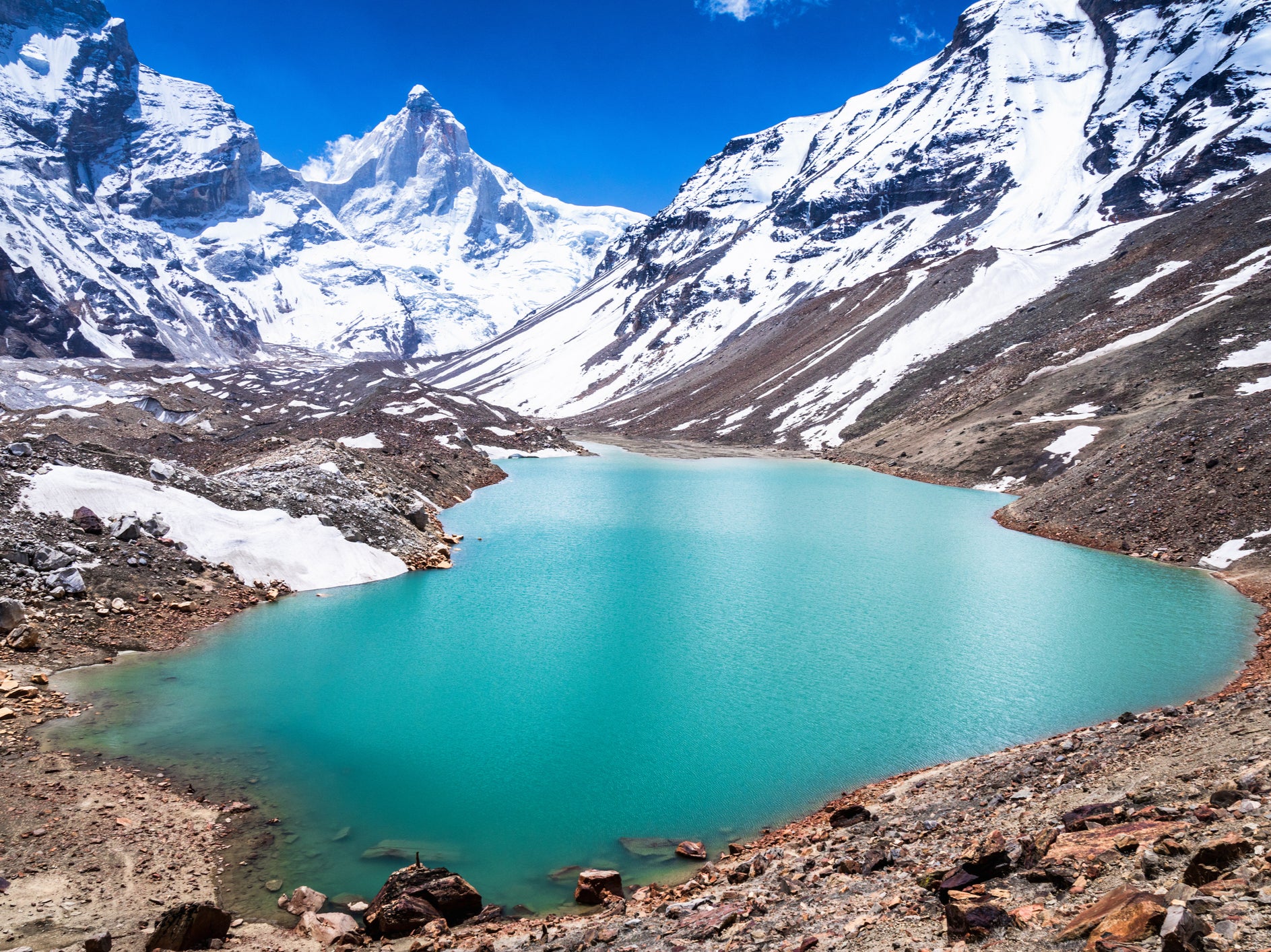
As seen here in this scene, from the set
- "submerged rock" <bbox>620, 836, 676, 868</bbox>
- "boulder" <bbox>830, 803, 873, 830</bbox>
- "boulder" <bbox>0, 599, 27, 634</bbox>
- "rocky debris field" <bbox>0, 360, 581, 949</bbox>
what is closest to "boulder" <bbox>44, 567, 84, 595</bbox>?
"rocky debris field" <bbox>0, 360, 581, 949</bbox>

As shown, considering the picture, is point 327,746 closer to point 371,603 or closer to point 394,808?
point 394,808

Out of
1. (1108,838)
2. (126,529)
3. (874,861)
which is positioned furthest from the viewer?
(126,529)

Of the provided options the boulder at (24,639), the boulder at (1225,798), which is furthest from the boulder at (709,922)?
the boulder at (24,639)

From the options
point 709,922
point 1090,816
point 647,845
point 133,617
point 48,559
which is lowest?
point 647,845

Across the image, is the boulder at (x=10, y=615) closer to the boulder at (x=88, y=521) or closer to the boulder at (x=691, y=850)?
the boulder at (x=88, y=521)

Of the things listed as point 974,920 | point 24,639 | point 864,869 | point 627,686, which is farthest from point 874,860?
point 24,639

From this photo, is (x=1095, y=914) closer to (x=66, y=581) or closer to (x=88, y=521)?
(x=66, y=581)
